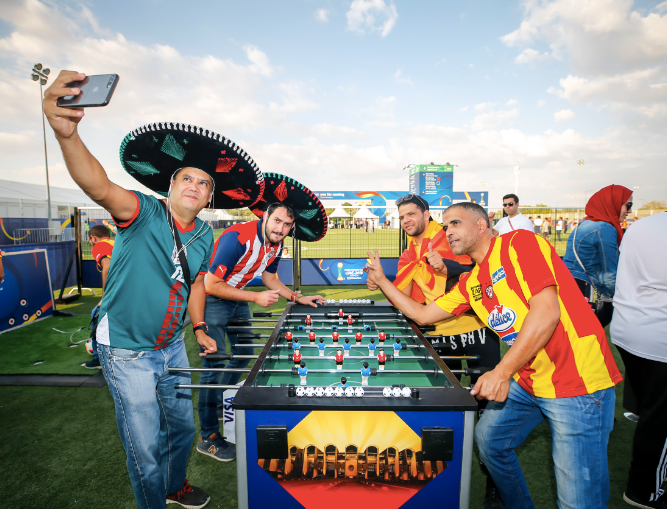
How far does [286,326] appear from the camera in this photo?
2.88 metres

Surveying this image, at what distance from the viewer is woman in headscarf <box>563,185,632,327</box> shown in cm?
346

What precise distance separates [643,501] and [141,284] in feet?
11.3

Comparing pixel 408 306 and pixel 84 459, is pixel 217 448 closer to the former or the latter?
pixel 84 459

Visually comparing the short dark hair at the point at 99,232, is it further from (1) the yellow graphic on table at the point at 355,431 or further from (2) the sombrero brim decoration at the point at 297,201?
(1) the yellow graphic on table at the point at 355,431

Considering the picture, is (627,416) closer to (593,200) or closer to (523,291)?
(593,200)

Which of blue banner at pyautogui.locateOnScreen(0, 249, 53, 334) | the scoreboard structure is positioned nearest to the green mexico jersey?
the scoreboard structure

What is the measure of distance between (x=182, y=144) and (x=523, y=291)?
205 cm

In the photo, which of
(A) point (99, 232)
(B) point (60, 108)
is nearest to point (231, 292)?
(B) point (60, 108)

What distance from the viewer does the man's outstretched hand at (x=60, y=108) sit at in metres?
1.20

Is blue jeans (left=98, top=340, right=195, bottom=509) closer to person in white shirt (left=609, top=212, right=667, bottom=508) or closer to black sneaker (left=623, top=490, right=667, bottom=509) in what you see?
person in white shirt (left=609, top=212, right=667, bottom=508)

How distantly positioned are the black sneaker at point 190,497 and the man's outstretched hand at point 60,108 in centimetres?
236

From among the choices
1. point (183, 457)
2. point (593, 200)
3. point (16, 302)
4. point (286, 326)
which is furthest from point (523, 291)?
point (16, 302)

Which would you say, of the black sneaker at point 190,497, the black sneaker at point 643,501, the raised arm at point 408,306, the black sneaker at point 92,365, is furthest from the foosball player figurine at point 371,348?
the black sneaker at point 92,365

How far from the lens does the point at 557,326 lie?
165 cm
